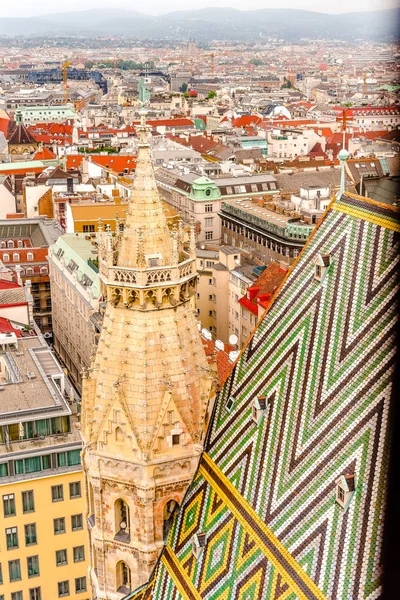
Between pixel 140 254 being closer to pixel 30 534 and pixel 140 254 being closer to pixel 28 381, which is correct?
pixel 30 534

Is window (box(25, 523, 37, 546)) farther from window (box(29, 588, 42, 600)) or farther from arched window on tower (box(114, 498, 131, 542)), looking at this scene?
arched window on tower (box(114, 498, 131, 542))

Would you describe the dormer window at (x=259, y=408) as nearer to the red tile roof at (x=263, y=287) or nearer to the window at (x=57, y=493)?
the window at (x=57, y=493)

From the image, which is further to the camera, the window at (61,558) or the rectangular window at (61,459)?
the window at (61,558)

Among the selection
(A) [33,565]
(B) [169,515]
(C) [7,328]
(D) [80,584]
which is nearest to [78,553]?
(D) [80,584]

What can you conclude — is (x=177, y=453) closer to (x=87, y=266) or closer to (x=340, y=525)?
(x=340, y=525)

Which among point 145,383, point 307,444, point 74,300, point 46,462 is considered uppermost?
point 307,444

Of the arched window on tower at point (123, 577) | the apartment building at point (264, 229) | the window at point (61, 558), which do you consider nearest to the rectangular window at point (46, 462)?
the window at point (61, 558)
